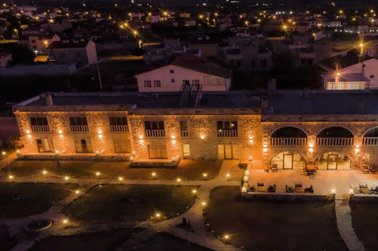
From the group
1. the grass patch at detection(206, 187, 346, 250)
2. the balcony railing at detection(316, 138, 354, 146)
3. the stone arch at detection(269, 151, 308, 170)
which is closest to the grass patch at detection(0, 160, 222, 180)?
the grass patch at detection(206, 187, 346, 250)

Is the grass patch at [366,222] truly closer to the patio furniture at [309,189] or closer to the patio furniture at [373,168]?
the patio furniture at [309,189]

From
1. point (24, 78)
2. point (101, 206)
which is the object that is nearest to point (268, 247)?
point (101, 206)

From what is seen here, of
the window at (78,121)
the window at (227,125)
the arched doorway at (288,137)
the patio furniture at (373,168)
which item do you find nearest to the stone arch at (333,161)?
the patio furniture at (373,168)

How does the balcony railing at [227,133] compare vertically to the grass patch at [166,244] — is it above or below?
above

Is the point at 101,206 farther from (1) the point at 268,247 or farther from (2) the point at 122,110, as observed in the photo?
(1) the point at 268,247

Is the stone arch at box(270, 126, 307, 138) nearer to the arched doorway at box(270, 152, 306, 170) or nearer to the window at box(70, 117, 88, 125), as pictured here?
the arched doorway at box(270, 152, 306, 170)

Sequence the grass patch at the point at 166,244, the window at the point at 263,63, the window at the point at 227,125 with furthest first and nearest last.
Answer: the window at the point at 263,63 < the window at the point at 227,125 < the grass patch at the point at 166,244

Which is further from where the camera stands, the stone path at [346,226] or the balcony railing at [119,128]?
the balcony railing at [119,128]
